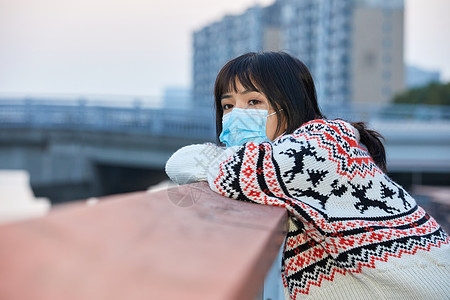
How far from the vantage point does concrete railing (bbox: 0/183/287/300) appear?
1.55ft

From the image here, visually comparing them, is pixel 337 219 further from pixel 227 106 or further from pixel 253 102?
pixel 227 106

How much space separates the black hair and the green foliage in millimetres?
39261

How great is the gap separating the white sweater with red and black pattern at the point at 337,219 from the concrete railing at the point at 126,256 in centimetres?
53

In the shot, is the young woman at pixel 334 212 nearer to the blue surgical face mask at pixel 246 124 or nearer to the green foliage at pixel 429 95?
the blue surgical face mask at pixel 246 124

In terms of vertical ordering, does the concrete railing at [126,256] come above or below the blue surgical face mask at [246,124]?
below

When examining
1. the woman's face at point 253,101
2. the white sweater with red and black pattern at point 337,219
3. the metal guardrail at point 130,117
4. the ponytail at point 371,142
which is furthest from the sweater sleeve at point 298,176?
the metal guardrail at point 130,117

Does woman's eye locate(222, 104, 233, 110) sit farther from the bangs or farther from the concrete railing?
the concrete railing

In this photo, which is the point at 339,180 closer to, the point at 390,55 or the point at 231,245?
the point at 231,245

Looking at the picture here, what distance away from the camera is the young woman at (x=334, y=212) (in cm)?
132

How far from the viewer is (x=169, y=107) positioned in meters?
11.6

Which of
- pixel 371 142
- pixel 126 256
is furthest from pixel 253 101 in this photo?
pixel 126 256

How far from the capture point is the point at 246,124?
2115mm

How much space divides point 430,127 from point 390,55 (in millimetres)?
44651

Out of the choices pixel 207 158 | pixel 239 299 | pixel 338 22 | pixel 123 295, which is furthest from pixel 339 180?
pixel 338 22
